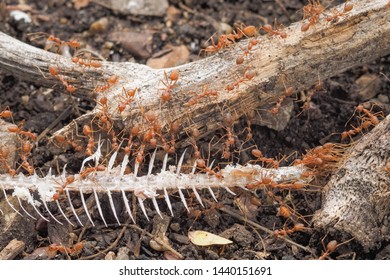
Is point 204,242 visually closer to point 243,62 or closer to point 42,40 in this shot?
point 243,62

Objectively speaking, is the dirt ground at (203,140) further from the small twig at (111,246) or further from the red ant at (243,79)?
the red ant at (243,79)

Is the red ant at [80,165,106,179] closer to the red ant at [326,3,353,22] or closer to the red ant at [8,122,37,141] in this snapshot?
the red ant at [8,122,37,141]

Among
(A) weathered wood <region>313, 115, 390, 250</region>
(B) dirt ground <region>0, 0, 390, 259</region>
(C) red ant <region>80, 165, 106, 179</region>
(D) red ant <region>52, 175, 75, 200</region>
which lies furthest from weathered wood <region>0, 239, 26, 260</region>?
(A) weathered wood <region>313, 115, 390, 250</region>

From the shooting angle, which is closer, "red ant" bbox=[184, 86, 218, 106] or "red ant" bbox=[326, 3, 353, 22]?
"red ant" bbox=[184, 86, 218, 106]

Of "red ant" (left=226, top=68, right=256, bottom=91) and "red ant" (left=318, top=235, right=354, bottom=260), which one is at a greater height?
"red ant" (left=226, top=68, right=256, bottom=91)

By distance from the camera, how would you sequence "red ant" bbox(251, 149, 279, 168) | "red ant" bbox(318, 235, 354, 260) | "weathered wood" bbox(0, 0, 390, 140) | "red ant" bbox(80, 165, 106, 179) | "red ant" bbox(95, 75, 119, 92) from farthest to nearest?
1. "red ant" bbox(95, 75, 119, 92)
2. "weathered wood" bbox(0, 0, 390, 140)
3. "red ant" bbox(251, 149, 279, 168)
4. "red ant" bbox(80, 165, 106, 179)
5. "red ant" bbox(318, 235, 354, 260)

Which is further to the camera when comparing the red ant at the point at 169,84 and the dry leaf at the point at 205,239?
the red ant at the point at 169,84

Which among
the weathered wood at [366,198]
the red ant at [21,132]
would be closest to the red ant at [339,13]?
the weathered wood at [366,198]
